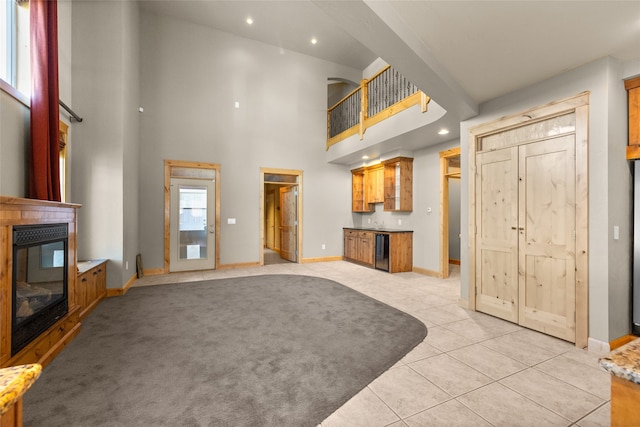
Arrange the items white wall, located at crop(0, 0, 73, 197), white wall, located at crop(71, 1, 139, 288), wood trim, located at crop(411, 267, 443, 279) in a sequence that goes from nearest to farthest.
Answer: white wall, located at crop(0, 0, 73, 197), white wall, located at crop(71, 1, 139, 288), wood trim, located at crop(411, 267, 443, 279)

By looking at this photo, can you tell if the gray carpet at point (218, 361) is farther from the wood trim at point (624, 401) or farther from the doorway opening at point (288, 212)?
the doorway opening at point (288, 212)

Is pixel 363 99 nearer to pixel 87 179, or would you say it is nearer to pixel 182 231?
pixel 182 231

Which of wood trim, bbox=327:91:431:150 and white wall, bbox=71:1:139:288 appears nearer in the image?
white wall, bbox=71:1:139:288

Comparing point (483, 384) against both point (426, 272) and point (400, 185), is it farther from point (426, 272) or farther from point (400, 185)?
point (400, 185)

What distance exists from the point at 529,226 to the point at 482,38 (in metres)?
2.07

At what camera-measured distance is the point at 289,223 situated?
810 centimetres

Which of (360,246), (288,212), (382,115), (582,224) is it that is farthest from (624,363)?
(288,212)

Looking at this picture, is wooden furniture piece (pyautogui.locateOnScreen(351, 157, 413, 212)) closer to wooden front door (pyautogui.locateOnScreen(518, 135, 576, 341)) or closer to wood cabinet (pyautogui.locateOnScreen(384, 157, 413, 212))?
wood cabinet (pyautogui.locateOnScreen(384, 157, 413, 212))

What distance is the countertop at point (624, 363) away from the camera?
755 mm

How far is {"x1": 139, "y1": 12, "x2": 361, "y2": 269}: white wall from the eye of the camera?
6.14 metres

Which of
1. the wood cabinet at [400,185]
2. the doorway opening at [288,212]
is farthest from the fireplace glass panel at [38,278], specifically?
the wood cabinet at [400,185]

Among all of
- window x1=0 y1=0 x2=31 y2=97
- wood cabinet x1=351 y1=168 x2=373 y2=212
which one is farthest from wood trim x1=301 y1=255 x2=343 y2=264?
window x1=0 y1=0 x2=31 y2=97

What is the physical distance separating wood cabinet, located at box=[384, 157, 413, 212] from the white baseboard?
4106 mm

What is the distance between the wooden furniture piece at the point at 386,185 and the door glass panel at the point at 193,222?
4.02 m
